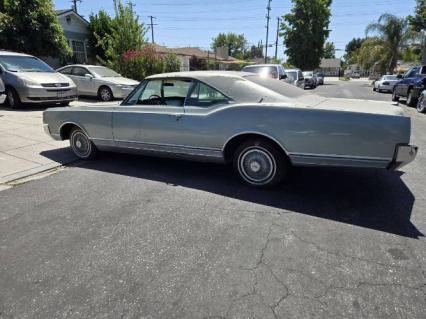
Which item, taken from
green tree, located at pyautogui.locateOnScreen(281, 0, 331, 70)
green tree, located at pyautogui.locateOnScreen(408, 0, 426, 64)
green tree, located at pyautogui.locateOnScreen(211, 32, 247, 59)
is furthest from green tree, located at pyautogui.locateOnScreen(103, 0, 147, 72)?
green tree, located at pyautogui.locateOnScreen(211, 32, 247, 59)

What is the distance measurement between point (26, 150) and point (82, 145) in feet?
4.26

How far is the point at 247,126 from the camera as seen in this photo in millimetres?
3877

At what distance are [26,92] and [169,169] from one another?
701cm

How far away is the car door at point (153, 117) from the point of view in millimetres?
4461

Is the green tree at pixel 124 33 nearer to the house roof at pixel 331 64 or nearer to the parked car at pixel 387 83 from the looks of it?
the parked car at pixel 387 83

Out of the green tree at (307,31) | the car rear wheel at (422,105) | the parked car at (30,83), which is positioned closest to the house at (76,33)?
the parked car at (30,83)

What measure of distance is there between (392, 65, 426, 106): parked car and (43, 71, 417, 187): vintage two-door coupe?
1055 centimetres

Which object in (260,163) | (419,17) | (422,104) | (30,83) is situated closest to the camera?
(260,163)

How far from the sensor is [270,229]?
10.4 ft

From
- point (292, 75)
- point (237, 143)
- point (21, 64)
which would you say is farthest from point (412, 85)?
point (21, 64)

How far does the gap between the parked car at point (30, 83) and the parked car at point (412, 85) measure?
40.6ft

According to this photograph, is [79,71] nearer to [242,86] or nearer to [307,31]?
[242,86]

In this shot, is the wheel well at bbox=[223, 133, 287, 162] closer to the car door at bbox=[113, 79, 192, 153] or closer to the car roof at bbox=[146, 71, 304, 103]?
the car roof at bbox=[146, 71, 304, 103]

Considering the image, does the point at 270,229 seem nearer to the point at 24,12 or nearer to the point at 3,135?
the point at 3,135
